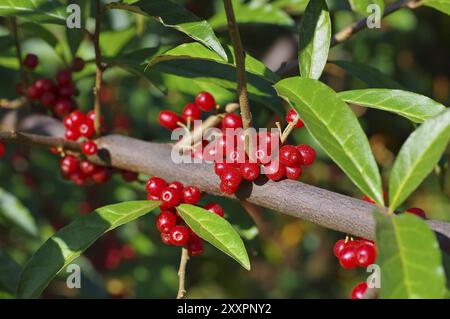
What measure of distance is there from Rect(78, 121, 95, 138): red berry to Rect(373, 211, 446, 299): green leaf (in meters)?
0.88

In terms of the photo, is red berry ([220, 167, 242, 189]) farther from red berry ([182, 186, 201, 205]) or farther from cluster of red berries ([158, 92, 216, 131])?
cluster of red berries ([158, 92, 216, 131])

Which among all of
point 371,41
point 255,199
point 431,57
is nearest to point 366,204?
point 255,199

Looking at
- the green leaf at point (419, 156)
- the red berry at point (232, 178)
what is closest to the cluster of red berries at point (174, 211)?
the red berry at point (232, 178)

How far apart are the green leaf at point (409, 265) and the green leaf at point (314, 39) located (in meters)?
0.47

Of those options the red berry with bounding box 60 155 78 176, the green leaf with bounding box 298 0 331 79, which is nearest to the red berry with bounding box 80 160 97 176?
the red berry with bounding box 60 155 78 176

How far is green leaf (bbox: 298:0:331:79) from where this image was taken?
4.30 feet

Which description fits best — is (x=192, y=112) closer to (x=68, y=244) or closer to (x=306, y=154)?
(x=306, y=154)

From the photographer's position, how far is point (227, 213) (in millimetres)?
1771

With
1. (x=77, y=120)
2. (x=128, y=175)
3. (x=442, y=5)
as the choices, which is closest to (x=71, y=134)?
(x=77, y=120)

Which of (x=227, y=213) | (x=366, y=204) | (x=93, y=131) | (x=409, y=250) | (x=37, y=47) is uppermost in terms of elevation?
(x=37, y=47)

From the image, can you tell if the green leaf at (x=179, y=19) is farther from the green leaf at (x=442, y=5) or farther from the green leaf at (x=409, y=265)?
the green leaf at (x=442, y=5)

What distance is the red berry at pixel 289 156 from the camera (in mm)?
1280
